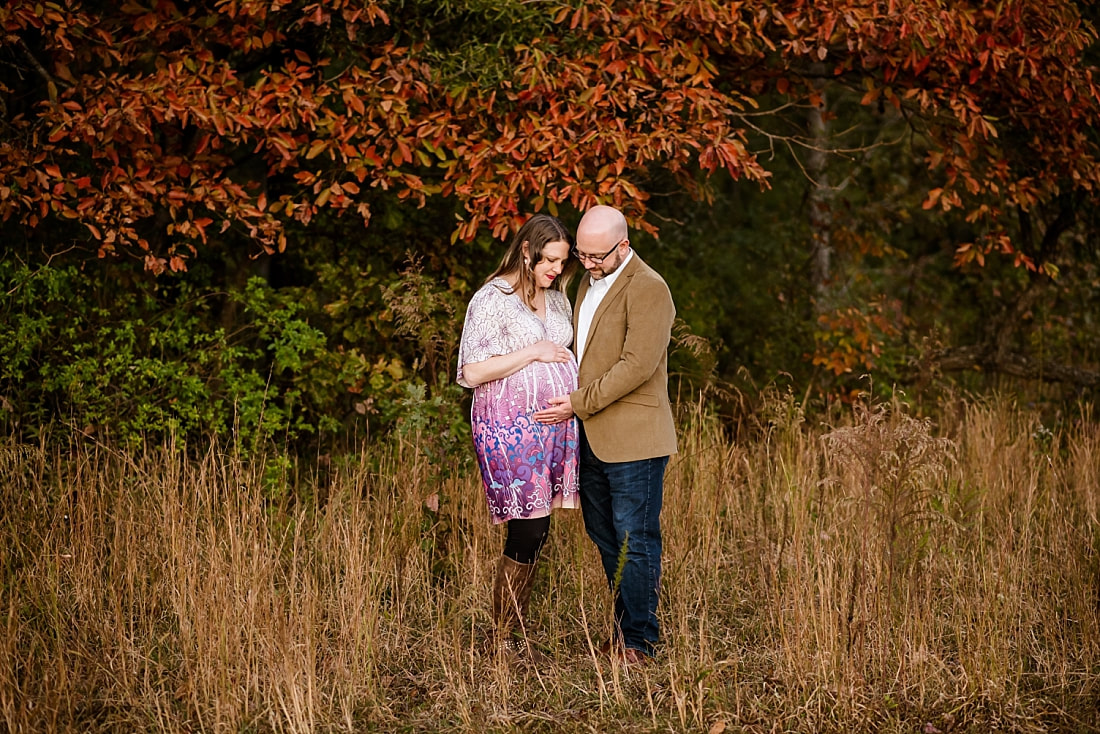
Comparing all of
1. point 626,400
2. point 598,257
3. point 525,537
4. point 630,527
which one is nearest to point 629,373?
point 626,400

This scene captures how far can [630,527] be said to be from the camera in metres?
4.22

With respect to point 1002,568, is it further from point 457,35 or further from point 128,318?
point 128,318

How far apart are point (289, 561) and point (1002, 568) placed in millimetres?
3192

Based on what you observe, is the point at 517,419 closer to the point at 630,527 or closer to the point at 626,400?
the point at 626,400

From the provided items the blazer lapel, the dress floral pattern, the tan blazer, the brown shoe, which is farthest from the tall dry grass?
the blazer lapel

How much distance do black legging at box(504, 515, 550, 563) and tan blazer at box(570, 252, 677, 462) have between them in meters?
0.38

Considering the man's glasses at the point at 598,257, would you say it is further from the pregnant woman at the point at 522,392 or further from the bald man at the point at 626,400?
the pregnant woman at the point at 522,392

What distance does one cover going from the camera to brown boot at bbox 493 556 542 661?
4363mm

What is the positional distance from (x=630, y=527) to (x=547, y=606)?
0.91 m

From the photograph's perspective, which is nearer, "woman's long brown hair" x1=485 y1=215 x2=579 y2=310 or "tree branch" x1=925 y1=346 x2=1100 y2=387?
"woman's long brown hair" x1=485 y1=215 x2=579 y2=310

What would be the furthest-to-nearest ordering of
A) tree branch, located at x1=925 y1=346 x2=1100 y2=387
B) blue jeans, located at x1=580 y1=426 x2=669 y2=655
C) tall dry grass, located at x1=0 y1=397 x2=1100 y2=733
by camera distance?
tree branch, located at x1=925 y1=346 x2=1100 y2=387
blue jeans, located at x1=580 y1=426 x2=669 y2=655
tall dry grass, located at x1=0 y1=397 x2=1100 y2=733

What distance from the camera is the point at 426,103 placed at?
602cm

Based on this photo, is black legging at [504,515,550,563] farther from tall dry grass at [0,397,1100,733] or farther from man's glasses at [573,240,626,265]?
man's glasses at [573,240,626,265]

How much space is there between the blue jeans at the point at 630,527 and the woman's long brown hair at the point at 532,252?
65cm
